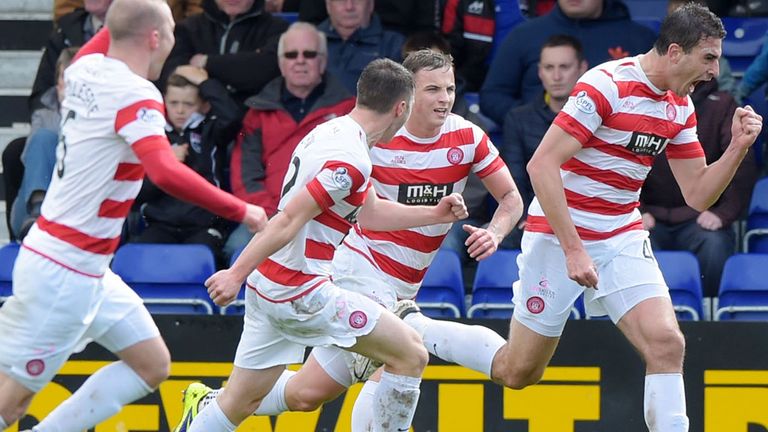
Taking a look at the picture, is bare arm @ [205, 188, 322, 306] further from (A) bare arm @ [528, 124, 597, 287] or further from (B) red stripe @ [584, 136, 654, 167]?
(B) red stripe @ [584, 136, 654, 167]

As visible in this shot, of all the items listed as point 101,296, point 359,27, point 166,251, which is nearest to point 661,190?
point 359,27

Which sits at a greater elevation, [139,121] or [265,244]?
[139,121]

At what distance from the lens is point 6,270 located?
28.7 ft

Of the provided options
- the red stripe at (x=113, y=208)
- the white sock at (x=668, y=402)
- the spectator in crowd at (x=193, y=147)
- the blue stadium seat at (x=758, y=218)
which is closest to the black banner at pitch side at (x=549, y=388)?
the spectator in crowd at (x=193, y=147)

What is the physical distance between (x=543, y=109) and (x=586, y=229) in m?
2.45

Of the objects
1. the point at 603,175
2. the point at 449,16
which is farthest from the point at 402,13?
the point at 603,175

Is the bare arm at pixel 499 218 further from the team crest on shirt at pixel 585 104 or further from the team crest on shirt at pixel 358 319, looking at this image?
the team crest on shirt at pixel 585 104

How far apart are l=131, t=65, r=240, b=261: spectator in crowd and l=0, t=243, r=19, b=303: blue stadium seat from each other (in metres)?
0.78

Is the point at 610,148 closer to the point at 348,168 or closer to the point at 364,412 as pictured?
the point at 348,168

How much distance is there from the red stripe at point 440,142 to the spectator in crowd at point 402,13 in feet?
10.1

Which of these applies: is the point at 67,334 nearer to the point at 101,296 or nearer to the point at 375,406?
the point at 101,296

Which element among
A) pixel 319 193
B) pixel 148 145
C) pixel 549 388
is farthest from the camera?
pixel 549 388

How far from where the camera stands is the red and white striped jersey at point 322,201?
6137 millimetres

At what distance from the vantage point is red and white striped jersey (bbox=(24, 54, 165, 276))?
5715 millimetres
